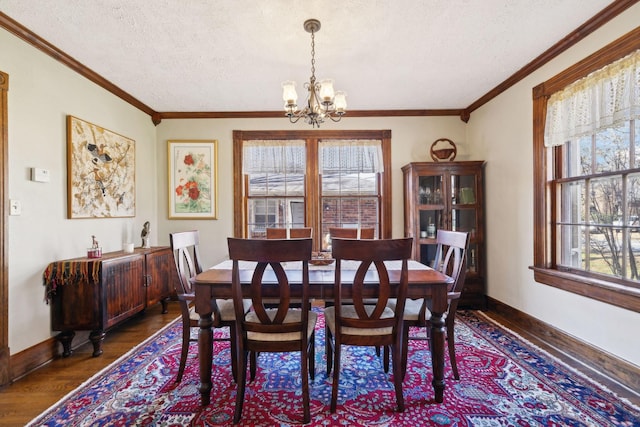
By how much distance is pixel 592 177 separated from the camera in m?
2.30

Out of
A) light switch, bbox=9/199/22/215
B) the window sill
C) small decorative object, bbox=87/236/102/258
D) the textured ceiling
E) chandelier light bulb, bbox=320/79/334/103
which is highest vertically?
the textured ceiling

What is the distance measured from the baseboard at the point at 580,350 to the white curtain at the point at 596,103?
1649 millimetres

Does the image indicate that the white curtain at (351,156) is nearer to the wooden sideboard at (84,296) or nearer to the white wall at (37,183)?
the wooden sideboard at (84,296)

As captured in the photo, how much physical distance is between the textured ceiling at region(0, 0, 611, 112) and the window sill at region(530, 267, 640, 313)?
1.95 m

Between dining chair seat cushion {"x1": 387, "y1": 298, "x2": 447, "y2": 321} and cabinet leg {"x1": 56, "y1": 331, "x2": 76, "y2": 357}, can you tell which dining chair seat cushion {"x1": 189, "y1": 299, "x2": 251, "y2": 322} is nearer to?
dining chair seat cushion {"x1": 387, "y1": 298, "x2": 447, "y2": 321}

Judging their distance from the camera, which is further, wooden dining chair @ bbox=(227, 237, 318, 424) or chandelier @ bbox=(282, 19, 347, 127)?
chandelier @ bbox=(282, 19, 347, 127)

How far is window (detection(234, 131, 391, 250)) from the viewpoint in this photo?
157 inches

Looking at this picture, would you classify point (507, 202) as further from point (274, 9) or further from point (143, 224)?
point (143, 224)

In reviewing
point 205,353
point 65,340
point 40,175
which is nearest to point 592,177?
point 205,353

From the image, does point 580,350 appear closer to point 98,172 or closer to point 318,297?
point 318,297

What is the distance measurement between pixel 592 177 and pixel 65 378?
14.2ft

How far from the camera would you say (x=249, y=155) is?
158 inches

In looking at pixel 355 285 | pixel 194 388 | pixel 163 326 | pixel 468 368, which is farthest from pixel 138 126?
pixel 468 368

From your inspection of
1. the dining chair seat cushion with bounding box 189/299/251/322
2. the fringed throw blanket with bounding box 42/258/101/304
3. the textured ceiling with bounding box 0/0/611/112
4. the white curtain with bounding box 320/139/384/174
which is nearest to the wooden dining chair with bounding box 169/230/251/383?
the dining chair seat cushion with bounding box 189/299/251/322
